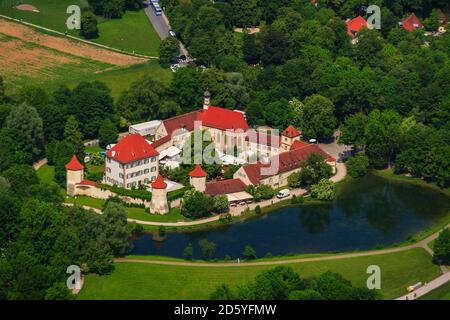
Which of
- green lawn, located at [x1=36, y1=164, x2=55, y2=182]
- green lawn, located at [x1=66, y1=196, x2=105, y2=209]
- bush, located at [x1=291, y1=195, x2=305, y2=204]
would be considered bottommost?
bush, located at [x1=291, y1=195, x2=305, y2=204]

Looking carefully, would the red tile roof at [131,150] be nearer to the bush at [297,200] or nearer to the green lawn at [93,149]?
the green lawn at [93,149]

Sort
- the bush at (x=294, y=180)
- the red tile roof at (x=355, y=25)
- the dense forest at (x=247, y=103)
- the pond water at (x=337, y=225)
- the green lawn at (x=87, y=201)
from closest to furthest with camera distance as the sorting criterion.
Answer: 1. the dense forest at (x=247, y=103)
2. the pond water at (x=337, y=225)
3. the green lawn at (x=87, y=201)
4. the bush at (x=294, y=180)
5. the red tile roof at (x=355, y=25)

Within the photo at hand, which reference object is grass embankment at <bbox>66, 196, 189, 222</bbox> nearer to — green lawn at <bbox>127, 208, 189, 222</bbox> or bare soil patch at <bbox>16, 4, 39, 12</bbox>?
green lawn at <bbox>127, 208, 189, 222</bbox>

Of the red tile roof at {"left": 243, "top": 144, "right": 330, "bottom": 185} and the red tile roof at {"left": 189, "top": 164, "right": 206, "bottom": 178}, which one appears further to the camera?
the red tile roof at {"left": 243, "top": 144, "right": 330, "bottom": 185}

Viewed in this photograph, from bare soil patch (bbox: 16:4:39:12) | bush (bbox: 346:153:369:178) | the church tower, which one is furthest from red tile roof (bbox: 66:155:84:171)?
bare soil patch (bbox: 16:4:39:12)

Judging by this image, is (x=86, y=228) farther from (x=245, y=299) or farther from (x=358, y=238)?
(x=358, y=238)

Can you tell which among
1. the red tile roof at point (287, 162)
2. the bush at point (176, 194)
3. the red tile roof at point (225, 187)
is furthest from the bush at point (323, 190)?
the bush at point (176, 194)

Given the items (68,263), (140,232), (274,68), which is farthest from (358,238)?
(274,68)

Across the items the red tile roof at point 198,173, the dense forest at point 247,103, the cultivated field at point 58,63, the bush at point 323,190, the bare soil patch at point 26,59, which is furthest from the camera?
the bare soil patch at point 26,59
